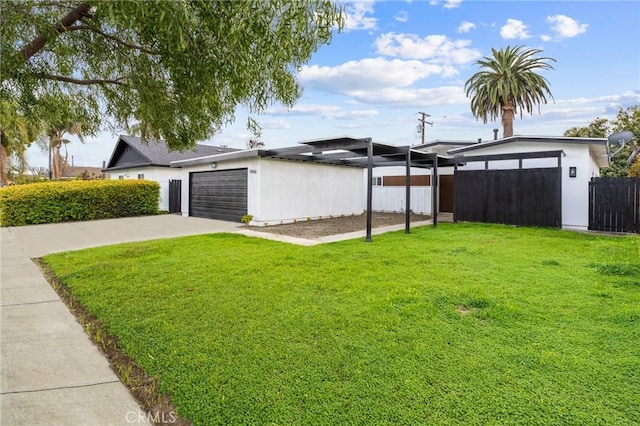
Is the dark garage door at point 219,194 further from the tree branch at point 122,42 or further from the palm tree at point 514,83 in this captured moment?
the palm tree at point 514,83

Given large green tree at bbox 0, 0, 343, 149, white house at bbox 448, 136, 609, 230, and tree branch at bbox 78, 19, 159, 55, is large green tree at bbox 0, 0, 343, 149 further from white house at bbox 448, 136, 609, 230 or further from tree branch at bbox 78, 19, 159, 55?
white house at bbox 448, 136, 609, 230

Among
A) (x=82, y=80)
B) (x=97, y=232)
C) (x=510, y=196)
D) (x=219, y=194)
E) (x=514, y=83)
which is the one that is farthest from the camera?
(x=514, y=83)

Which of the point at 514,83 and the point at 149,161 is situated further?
the point at 514,83

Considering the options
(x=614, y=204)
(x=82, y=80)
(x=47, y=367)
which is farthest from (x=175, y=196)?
(x=614, y=204)

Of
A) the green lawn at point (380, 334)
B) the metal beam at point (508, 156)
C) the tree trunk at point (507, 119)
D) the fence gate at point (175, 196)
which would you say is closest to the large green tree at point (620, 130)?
the tree trunk at point (507, 119)

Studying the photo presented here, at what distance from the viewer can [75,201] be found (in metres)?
14.4

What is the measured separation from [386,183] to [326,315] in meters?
15.3

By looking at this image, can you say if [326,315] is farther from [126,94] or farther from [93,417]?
[126,94]

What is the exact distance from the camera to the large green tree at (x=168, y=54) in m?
2.59

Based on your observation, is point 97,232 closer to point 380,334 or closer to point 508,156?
point 380,334

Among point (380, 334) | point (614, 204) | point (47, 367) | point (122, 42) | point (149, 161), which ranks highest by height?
point (149, 161)

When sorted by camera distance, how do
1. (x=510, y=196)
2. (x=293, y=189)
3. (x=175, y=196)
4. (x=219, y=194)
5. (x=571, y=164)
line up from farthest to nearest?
(x=175, y=196) < (x=219, y=194) < (x=293, y=189) < (x=510, y=196) < (x=571, y=164)

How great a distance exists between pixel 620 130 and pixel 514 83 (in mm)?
12969

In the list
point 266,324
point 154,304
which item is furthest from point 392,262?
point 154,304
